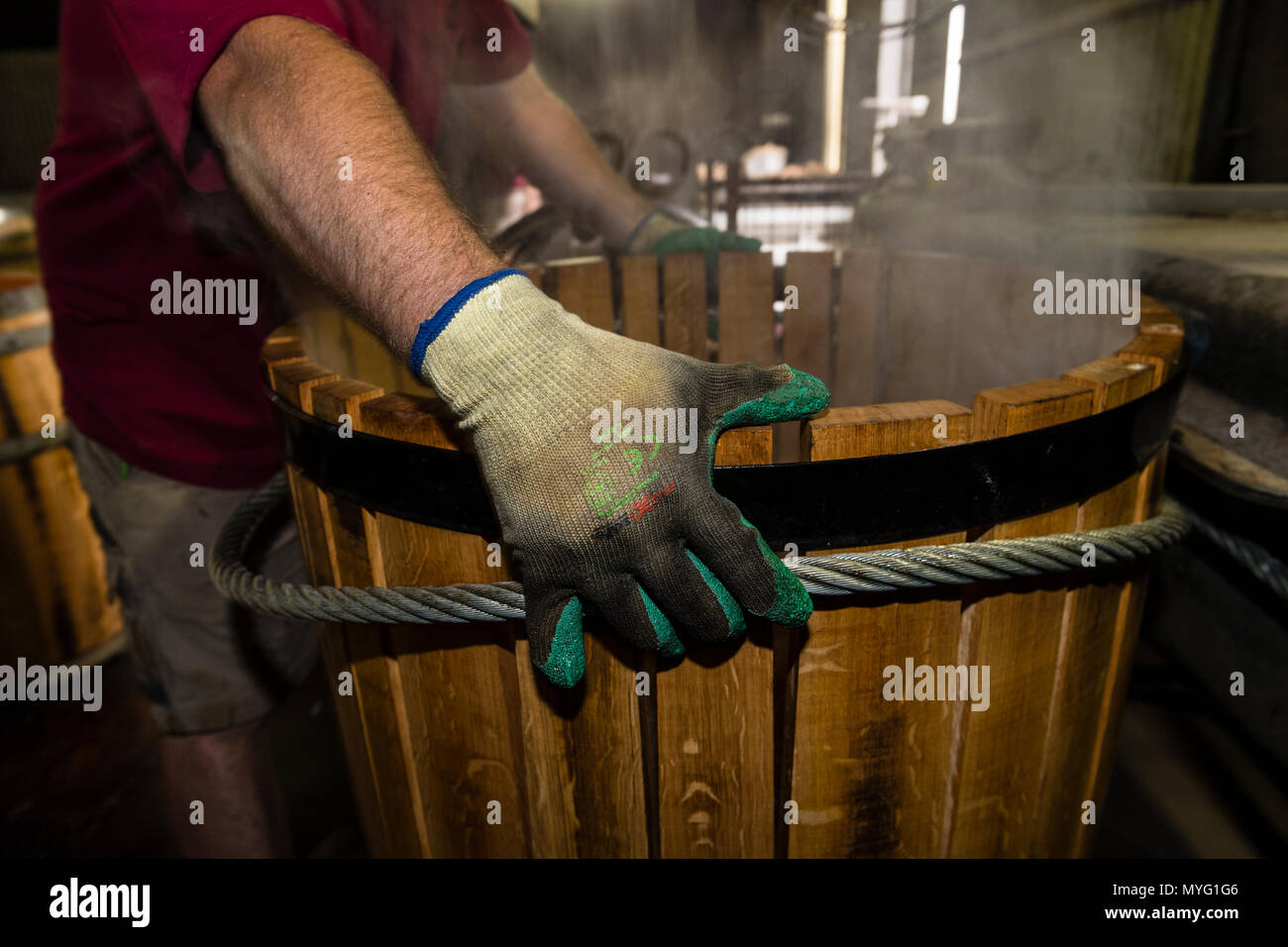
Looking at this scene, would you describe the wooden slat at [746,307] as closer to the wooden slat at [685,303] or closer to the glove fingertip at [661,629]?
the wooden slat at [685,303]

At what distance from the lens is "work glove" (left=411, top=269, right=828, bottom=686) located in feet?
2.35

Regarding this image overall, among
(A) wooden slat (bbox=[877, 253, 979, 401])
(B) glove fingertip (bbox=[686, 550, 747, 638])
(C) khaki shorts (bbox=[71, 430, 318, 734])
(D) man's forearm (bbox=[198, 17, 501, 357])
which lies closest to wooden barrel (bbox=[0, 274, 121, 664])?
(C) khaki shorts (bbox=[71, 430, 318, 734])

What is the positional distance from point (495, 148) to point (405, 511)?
1492mm

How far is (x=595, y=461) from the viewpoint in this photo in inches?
28.0

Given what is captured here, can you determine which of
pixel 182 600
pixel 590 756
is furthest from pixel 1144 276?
pixel 182 600

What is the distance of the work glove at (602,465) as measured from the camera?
716 millimetres

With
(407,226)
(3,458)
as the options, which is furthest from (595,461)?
(3,458)

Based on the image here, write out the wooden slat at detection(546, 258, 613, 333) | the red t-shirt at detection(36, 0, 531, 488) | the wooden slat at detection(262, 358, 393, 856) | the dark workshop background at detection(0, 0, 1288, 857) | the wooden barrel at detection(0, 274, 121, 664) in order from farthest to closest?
1. the wooden barrel at detection(0, 274, 121, 664)
2. the wooden slat at detection(546, 258, 613, 333)
3. the dark workshop background at detection(0, 0, 1288, 857)
4. the red t-shirt at detection(36, 0, 531, 488)
5. the wooden slat at detection(262, 358, 393, 856)

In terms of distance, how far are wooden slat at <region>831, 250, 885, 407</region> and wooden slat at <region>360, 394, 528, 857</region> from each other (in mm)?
1211

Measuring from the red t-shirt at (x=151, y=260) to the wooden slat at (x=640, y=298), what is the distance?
1.71 feet

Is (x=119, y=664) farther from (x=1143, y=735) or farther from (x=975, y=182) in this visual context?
(x=975, y=182)

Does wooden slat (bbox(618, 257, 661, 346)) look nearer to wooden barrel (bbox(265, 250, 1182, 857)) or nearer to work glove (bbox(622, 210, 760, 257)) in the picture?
work glove (bbox(622, 210, 760, 257))

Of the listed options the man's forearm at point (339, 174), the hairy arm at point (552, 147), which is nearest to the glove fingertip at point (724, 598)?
the man's forearm at point (339, 174)

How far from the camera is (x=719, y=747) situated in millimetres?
889
